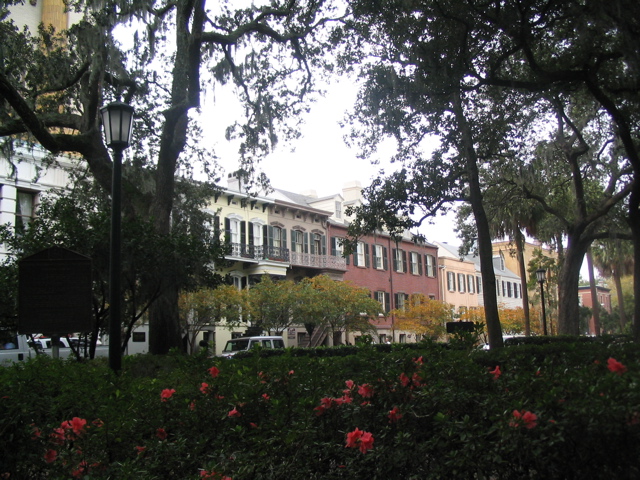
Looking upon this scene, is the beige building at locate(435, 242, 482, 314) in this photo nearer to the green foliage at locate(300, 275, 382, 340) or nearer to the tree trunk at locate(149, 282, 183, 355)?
the green foliage at locate(300, 275, 382, 340)

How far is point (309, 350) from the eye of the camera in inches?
946

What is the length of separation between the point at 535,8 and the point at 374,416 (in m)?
12.3

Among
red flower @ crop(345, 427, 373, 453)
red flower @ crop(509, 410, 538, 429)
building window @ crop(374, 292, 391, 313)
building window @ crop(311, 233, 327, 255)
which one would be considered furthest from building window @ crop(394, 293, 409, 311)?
red flower @ crop(509, 410, 538, 429)

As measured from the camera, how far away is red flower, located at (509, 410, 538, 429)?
3.12 m

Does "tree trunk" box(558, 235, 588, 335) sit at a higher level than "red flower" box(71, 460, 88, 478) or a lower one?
higher

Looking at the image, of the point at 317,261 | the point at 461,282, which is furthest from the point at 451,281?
the point at 317,261

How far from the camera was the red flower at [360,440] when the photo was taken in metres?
3.54

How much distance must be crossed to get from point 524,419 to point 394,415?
88 cm

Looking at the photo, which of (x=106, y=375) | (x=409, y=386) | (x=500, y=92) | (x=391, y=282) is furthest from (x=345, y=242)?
(x=391, y=282)

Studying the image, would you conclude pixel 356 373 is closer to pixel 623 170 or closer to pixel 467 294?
pixel 623 170

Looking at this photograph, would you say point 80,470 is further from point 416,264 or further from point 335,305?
point 416,264

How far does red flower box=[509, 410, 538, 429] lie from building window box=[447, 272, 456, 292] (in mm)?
58276

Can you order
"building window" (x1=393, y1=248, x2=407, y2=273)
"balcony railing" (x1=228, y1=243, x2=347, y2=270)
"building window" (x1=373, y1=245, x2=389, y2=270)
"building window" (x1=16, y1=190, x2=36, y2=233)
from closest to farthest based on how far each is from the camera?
"building window" (x1=16, y1=190, x2=36, y2=233) < "balcony railing" (x1=228, y1=243, x2=347, y2=270) < "building window" (x1=373, y1=245, x2=389, y2=270) < "building window" (x1=393, y1=248, x2=407, y2=273)

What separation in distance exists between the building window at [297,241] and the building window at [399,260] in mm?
11370
